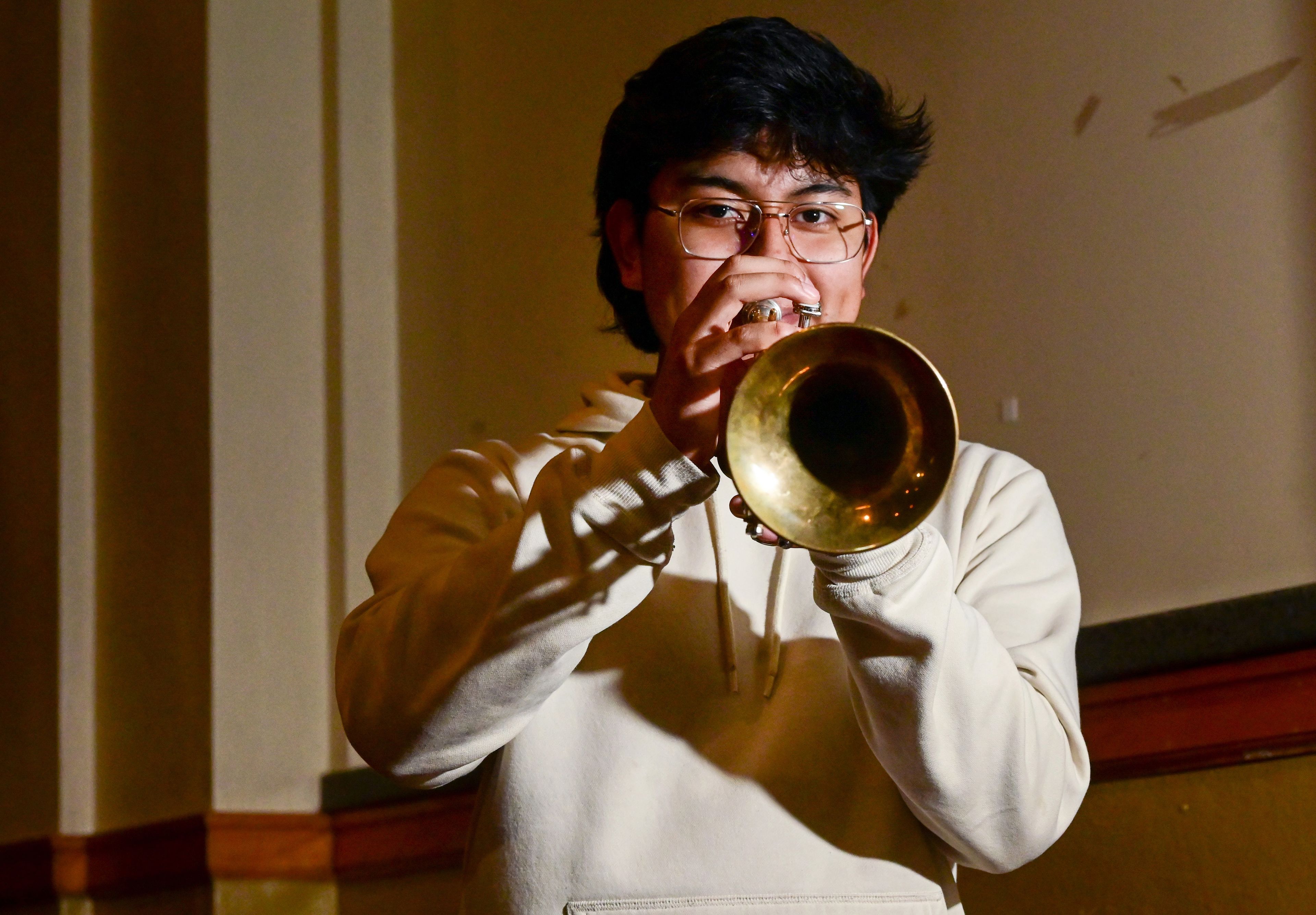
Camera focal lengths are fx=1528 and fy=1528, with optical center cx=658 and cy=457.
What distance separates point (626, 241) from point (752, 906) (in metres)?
0.80

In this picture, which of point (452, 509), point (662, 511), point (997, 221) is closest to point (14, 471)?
point (452, 509)

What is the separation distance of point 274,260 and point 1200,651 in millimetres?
1926

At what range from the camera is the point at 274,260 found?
2.99 m

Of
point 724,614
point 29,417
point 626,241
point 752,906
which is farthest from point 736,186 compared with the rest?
point 29,417

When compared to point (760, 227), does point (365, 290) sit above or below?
above

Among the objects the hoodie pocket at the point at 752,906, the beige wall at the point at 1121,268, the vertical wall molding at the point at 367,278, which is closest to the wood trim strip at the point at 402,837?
the vertical wall molding at the point at 367,278

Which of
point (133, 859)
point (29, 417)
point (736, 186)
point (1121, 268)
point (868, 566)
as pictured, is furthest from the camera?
point (29, 417)

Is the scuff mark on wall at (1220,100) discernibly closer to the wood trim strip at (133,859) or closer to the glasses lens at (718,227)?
the glasses lens at (718,227)

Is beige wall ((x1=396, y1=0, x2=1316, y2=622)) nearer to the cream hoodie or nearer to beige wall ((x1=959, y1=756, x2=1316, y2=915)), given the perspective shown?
beige wall ((x1=959, y1=756, x2=1316, y2=915))

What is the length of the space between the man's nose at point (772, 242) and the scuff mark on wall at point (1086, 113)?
67 cm

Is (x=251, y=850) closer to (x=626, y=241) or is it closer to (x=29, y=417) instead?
(x=29, y=417)

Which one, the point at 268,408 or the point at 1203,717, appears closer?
the point at 1203,717

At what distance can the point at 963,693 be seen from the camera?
53.1 inches

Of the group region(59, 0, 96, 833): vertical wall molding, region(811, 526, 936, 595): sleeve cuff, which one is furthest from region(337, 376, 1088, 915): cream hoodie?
region(59, 0, 96, 833): vertical wall molding
